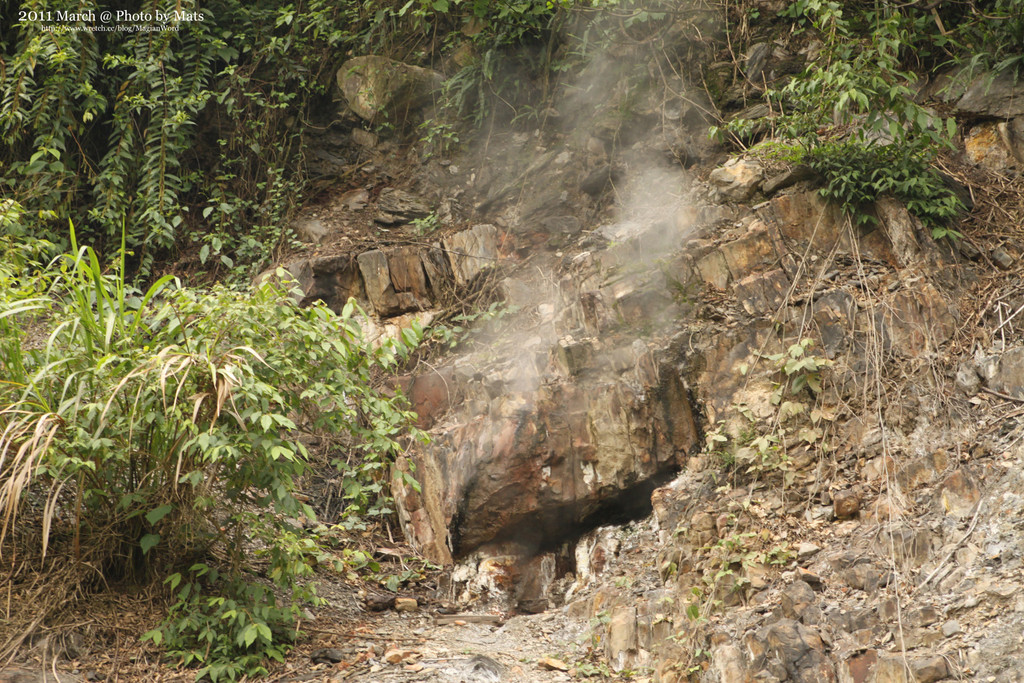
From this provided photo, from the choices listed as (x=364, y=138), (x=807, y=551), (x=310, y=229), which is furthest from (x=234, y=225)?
(x=807, y=551)

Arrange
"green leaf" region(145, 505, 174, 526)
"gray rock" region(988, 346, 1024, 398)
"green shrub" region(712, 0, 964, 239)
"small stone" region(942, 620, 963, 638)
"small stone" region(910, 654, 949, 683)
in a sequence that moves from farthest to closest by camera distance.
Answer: "green shrub" region(712, 0, 964, 239) → "gray rock" region(988, 346, 1024, 398) → "green leaf" region(145, 505, 174, 526) → "small stone" region(942, 620, 963, 638) → "small stone" region(910, 654, 949, 683)

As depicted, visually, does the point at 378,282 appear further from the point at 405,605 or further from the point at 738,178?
the point at 738,178

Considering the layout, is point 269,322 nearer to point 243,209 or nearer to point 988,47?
point 243,209

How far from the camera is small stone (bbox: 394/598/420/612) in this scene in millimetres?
4320

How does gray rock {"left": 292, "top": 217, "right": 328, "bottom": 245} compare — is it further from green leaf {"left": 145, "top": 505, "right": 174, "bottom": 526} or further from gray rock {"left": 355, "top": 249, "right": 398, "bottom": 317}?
green leaf {"left": 145, "top": 505, "right": 174, "bottom": 526}

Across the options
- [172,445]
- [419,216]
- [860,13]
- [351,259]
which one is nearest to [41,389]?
[172,445]

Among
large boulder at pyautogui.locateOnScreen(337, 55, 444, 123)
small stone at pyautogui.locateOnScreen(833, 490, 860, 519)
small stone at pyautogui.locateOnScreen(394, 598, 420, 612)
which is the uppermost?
large boulder at pyautogui.locateOnScreen(337, 55, 444, 123)

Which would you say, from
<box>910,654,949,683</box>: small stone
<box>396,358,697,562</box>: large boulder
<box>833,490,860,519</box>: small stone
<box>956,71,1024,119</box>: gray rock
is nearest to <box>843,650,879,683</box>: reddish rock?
<box>910,654,949,683</box>: small stone

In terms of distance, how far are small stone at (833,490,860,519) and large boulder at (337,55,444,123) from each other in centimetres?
478

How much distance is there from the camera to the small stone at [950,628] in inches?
113

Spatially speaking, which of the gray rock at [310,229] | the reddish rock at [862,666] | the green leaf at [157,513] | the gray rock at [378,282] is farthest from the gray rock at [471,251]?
the reddish rock at [862,666]

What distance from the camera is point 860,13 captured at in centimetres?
526

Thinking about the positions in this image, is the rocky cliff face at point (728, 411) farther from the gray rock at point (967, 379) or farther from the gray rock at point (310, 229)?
the gray rock at point (310, 229)

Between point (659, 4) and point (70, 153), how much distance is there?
16.3 ft
